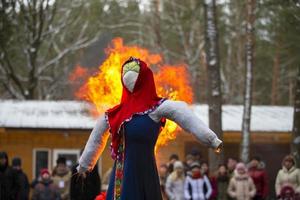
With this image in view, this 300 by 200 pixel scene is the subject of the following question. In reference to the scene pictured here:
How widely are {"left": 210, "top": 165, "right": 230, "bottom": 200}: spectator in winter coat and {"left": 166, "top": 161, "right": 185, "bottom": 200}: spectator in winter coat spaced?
804 millimetres

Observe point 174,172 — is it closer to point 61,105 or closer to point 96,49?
point 61,105

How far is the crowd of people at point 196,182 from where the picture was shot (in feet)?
47.7

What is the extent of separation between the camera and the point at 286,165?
1499cm

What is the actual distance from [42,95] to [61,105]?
40.5 feet

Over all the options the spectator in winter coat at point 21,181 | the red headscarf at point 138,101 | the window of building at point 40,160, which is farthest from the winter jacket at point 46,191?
the red headscarf at point 138,101

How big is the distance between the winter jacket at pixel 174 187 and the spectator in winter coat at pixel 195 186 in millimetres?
343

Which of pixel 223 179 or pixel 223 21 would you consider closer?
pixel 223 179

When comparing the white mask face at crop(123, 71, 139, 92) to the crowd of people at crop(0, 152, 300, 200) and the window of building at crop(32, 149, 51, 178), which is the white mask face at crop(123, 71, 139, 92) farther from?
the window of building at crop(32, 149, 51, 178)

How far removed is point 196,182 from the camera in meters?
15.3

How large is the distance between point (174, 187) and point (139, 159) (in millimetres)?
9490

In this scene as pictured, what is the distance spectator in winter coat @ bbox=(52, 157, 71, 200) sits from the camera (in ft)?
52.9

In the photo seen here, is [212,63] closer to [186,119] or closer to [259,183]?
[259,183]

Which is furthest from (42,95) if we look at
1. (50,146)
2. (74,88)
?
(50,146)

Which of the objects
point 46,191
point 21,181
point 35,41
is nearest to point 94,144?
point 21,181
